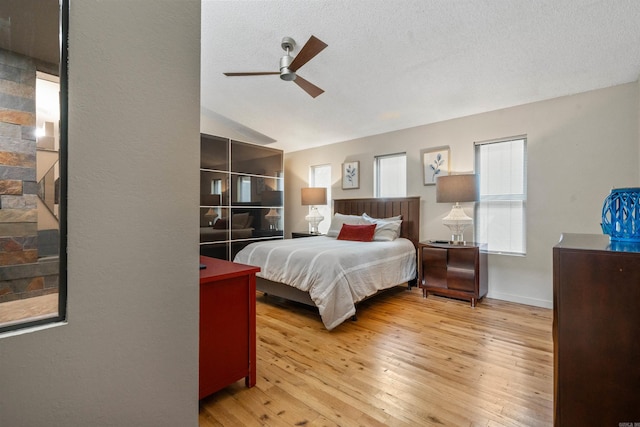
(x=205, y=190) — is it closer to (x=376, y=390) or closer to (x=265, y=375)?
(x=265, y=375)

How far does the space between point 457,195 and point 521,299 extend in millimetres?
1486

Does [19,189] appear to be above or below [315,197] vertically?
below

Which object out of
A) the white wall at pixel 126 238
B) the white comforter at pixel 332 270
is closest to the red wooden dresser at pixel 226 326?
the white wall at pixel 126 238

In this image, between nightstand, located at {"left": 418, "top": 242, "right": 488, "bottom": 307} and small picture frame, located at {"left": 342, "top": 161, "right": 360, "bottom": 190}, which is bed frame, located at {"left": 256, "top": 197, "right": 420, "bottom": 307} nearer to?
small picture frame, located at {"left": 342, "top": 161, "right": 360, "bottom": 190}

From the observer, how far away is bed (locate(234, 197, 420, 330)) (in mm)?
2680

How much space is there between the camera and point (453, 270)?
3518 mm

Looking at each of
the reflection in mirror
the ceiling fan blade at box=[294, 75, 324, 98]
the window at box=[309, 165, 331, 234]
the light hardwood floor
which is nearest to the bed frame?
the window at box=[309, 165, 331, 234]

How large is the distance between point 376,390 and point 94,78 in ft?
6.63

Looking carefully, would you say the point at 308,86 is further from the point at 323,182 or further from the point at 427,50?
the point at 323,182

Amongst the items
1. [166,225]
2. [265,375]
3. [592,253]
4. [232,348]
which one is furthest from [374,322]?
[166,225]

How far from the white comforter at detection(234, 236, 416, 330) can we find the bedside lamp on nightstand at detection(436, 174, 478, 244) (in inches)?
30.4

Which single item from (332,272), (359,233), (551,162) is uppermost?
(551,162)

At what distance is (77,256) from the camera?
→ 76 centimetres

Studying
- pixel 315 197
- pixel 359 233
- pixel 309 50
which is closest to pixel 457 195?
pixel 359 233
